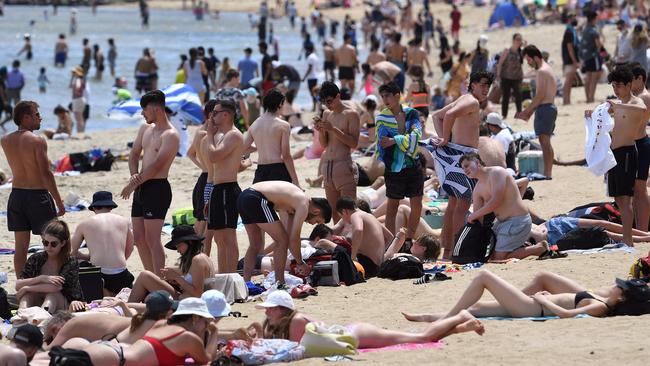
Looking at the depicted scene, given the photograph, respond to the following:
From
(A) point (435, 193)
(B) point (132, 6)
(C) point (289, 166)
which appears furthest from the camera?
(B) point (132, 6)

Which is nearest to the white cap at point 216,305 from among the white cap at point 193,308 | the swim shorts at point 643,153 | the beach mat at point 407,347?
the white cap at point 193,308

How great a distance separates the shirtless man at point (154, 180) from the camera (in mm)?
9461

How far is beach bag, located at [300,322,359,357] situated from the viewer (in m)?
7.14

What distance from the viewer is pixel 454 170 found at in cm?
1058

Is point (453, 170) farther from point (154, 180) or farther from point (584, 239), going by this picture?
point (154, 180)

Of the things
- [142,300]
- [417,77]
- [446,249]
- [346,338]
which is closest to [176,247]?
[142,300]

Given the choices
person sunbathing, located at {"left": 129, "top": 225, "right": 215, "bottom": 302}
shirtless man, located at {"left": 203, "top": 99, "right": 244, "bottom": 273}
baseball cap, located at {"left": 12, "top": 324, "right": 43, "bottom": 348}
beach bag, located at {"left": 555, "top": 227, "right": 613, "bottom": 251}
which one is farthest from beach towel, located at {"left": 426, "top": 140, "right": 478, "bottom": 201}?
baseball cap, located at {"left": 12, "top": 324, "right": 43, "bottom": 348}

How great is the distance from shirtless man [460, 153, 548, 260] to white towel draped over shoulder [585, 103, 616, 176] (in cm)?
64

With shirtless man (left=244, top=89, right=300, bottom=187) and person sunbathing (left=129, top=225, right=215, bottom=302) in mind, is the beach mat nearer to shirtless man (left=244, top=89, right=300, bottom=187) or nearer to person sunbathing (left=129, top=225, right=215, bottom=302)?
person sunbathing (left=129, top=225, right=215, bottom=302)

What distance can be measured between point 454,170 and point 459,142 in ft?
0.78

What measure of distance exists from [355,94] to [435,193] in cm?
1282

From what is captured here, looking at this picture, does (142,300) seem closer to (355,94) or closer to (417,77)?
(417,77)

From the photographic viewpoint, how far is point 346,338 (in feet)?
23.7

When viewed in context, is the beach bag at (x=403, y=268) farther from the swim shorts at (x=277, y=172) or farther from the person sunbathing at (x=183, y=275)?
the person sunbathing at (x=183, y=275)
